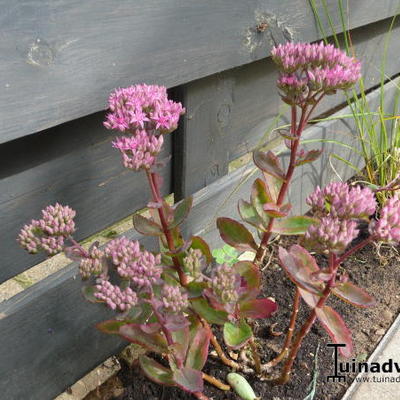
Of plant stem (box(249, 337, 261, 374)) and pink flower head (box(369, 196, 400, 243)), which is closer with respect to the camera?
pink flower head (box(369, 196, 400, 243))

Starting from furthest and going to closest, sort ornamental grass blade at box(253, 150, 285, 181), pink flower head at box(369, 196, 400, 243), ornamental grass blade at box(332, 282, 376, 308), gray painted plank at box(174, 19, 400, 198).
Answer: gray painted plank at box(174, 19, 400, 198)
ornamental grass blade at box(253, 150, 285, 181)
ornamental grass blade at box(332, 282, 376, 308)
pink flower head at box(369, 196, 400, 243)

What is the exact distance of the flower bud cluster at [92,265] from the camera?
998 millimetres

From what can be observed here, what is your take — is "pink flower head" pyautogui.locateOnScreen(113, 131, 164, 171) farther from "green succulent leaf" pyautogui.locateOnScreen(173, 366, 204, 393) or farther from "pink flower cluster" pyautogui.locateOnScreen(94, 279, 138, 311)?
"green succulent leaf" pyautogui.locateOnScreen(173, 366, 204, 393)

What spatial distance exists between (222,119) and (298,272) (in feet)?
2.51

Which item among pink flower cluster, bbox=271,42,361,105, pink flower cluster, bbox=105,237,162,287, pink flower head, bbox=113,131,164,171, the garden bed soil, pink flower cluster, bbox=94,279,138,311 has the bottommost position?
the garden bed soil

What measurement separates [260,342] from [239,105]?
87 cm

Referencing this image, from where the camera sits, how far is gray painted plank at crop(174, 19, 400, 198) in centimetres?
157

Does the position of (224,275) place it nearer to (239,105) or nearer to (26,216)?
(26,216)

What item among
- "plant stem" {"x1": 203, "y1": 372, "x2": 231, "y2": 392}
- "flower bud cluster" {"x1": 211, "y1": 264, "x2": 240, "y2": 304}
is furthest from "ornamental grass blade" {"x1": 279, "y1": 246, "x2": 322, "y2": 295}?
"plant stem" {"x1": 203, "y1": 372, "x2": 231, "y2": 392}

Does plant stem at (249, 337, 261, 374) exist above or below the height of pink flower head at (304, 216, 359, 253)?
below

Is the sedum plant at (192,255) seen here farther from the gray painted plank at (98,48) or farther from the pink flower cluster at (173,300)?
the gray painted plank at (98,48)

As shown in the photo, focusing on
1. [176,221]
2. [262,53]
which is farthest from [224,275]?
[262,53]

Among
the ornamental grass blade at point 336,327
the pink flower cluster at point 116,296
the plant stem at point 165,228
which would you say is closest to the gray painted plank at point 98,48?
the plant stem at point 165,228

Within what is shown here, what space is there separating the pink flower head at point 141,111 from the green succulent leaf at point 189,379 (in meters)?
0.57
